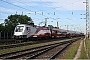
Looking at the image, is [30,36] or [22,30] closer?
[22,30]

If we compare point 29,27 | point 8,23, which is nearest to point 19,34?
point 29,27

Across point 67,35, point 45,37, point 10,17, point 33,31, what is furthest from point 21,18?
point 33,31

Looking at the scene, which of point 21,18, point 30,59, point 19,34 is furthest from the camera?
point 21,18

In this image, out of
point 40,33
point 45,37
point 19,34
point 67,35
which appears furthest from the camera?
point 67,35

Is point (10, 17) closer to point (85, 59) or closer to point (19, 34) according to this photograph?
point (19, 34)

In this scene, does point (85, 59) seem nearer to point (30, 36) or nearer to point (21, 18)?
point (30, 36)

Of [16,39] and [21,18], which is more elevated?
[21,18]

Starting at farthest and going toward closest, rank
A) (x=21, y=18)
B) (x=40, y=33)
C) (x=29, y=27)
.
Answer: (x=21, y=18) < (x=40, y=33) < (x=29, y=27)

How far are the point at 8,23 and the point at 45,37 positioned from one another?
49.9m

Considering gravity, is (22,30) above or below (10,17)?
below

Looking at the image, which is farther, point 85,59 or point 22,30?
point 22,30

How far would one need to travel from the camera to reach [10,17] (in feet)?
352

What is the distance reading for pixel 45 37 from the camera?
172 ft

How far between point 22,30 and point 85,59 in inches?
1006
